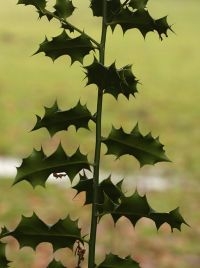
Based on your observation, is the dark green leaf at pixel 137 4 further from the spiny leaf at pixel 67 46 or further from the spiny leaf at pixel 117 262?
the spiny leaf at pixel 117 262

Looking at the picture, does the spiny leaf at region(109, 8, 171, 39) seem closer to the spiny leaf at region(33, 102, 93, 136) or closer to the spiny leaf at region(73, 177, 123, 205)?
the spiny leaf at region(33, 102, 93, 136)

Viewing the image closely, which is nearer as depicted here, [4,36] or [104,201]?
[104,201]

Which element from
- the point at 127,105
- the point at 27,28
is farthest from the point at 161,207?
the point at 27,28

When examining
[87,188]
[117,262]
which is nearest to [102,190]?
[87,188]

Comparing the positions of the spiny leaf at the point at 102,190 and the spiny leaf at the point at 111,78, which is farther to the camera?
the spiny leaf at the point at 102,190

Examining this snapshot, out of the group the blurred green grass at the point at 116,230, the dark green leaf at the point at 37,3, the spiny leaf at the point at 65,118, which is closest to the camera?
the dark green leaf at the point at 37,3

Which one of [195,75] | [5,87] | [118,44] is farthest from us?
[118,44]

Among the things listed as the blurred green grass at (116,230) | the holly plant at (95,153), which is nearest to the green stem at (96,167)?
the holly plant at (95,153)

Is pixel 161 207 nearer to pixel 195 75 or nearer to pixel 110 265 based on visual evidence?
pixel 110 265
